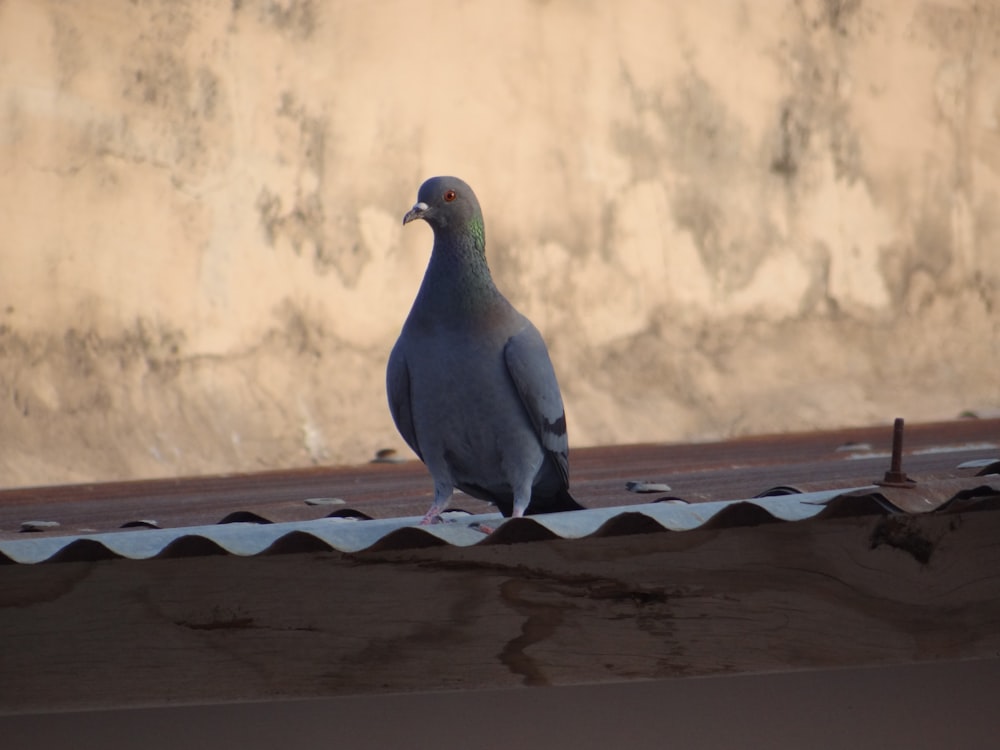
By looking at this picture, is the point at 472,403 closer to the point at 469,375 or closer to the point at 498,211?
the point at 469,375

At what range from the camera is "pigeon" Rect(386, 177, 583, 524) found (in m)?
2.57

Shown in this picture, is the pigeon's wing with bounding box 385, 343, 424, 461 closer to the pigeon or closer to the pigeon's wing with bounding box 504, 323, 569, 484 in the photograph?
the pigeon

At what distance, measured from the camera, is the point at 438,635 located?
7.01ft

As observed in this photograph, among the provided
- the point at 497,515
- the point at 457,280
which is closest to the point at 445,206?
the point at 457,280

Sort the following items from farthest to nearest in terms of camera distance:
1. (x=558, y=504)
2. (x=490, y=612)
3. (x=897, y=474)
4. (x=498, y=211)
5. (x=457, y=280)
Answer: (x=498, y=211) < (x=558, y=504) < (x=457, y=280) < (x=897, y=474) < (x=490, y=612)

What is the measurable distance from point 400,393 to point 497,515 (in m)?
0.31

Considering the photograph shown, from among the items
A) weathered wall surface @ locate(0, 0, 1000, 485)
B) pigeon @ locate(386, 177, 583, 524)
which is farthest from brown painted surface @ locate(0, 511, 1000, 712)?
Answer: weathered wall surface @ locate(0, 0, 1000, 485)

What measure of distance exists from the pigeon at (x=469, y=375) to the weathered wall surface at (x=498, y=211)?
4077 millimetres

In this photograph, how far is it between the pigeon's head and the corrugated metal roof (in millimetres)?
582

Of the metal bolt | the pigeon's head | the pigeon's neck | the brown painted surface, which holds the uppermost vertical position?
the pigeon's head

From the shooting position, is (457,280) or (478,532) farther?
(457,280)

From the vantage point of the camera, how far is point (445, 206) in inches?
104

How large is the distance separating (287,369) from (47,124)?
1676mm

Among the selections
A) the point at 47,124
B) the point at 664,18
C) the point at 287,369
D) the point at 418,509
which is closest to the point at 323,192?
the point at 287,369
